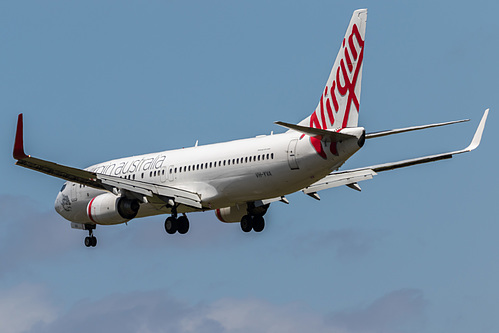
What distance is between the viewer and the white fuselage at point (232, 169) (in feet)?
185

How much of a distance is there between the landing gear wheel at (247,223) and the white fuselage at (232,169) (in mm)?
2985

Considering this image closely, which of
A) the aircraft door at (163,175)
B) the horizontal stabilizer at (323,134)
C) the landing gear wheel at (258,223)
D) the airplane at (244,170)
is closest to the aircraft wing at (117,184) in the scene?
the airplane at (244,170)

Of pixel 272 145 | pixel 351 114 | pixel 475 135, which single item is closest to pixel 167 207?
pixel 272 145

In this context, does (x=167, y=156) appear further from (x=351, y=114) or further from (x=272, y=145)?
(x=351, y=114)

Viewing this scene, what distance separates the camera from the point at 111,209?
205 ft

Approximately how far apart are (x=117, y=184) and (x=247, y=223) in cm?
848

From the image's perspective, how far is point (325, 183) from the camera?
63.2 meters

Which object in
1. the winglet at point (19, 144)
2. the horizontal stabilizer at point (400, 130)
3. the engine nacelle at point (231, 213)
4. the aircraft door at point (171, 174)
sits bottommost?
the horizontal stabilizer at point (400, 130)

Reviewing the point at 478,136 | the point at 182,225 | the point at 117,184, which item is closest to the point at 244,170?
the point at 182,225

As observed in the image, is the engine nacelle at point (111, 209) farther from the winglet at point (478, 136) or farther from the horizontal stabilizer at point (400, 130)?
the winglet at point (478, 136)

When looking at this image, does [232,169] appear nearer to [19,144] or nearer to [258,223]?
[258,223]

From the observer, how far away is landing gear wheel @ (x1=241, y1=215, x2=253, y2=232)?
6438 centimetres

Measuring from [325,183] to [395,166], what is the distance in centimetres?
399

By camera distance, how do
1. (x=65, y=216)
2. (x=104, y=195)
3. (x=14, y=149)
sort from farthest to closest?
(x=65, y=216) < (x=104, y=195) < (x=14, y=149)
